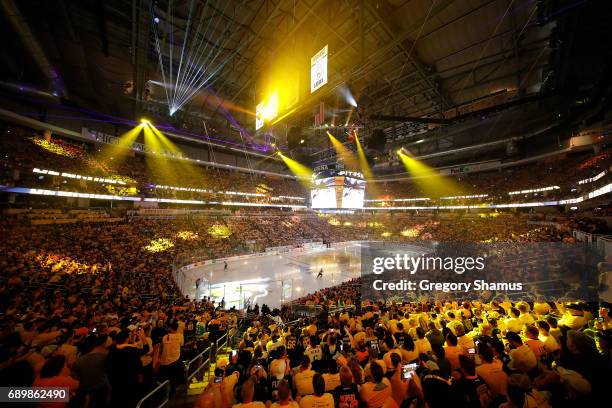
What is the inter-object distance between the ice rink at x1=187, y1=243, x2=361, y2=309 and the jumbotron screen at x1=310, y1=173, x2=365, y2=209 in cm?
635

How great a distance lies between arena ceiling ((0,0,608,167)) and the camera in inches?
296

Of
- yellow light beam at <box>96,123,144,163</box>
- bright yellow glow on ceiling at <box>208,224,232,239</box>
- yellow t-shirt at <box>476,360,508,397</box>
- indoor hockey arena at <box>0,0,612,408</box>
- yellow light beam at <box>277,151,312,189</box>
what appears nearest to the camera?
yellow t-shirt at <box>476,360,508,397</box>

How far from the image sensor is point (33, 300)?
837 centimetres

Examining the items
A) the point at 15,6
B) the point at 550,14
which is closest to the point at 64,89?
the point at 15,6

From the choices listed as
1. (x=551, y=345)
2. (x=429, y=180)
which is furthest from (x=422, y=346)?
(x=429, y=180)

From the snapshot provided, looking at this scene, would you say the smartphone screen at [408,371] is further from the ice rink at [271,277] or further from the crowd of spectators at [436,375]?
the ice rink at [271,277]

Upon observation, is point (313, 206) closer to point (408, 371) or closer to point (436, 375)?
point (408, 371)

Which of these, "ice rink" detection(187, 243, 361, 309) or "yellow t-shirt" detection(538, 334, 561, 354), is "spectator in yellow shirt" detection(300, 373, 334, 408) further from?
"ice rink" detection(187, 243, 361, 309)

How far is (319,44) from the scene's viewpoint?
848cm

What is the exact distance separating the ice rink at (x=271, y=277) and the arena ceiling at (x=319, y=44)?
38.2 ft

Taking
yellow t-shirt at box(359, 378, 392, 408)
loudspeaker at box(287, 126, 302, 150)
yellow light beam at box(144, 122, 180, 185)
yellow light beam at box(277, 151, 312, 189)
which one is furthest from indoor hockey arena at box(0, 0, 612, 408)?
yellow light beam at box(277, 151, 312, 189)

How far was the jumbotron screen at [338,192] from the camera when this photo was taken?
851 inches

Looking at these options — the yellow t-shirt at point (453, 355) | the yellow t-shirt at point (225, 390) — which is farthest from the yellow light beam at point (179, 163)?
the yellow t-shirt at point (453, 355)

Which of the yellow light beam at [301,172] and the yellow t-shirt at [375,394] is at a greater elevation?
the yellow light beam at [301,172]
